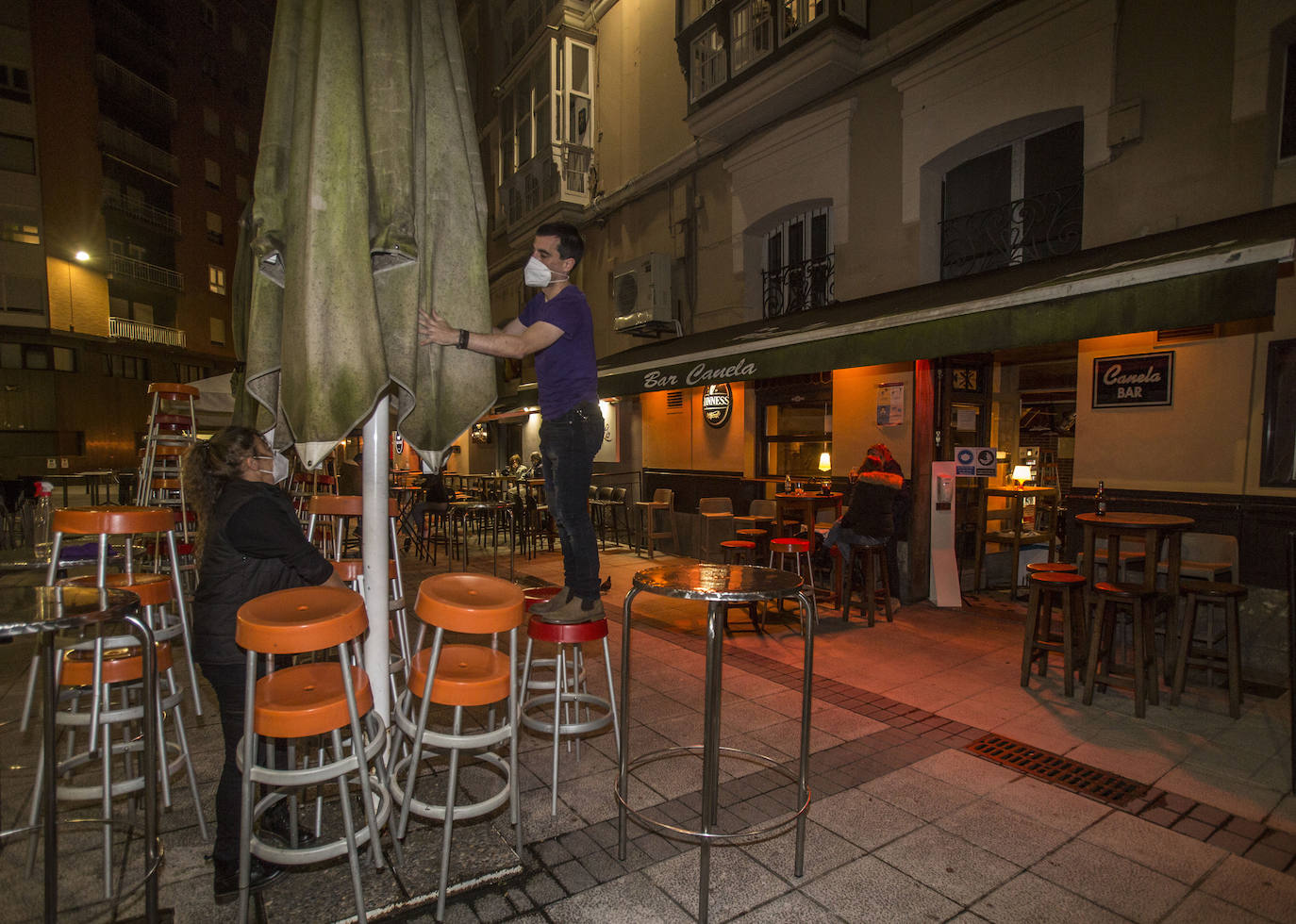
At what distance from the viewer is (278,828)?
2.72m

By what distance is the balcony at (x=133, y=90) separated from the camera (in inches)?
1001

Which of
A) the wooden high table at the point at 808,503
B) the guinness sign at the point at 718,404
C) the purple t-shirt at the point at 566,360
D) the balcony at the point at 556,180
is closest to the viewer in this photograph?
the purple t-shirt at the point at 566,360

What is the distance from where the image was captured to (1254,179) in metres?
4.82

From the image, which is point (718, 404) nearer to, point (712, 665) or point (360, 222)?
point (712, 665)

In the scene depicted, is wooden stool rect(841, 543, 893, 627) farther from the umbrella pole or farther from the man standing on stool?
the umbrella pole

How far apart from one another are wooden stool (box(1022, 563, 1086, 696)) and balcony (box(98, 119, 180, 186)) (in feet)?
113

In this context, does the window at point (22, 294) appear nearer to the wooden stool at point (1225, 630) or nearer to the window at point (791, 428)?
the window at point (791, 428)

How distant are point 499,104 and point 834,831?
661 inches

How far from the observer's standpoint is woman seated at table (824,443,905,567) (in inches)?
254

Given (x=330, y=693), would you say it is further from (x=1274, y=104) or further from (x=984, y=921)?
(x=1274, y=104)

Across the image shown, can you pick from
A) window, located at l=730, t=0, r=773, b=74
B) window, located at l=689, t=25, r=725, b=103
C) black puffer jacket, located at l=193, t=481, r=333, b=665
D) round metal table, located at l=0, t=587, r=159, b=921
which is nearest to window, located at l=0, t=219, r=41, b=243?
window, located at l=689, t=25, r=725, b=103

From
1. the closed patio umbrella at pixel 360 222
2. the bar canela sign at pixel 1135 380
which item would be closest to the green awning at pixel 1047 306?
the bar canela sign at pixel 1135 380

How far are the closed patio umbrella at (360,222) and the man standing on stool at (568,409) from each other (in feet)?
1.24

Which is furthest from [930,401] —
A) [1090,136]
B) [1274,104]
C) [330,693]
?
[330,693]
